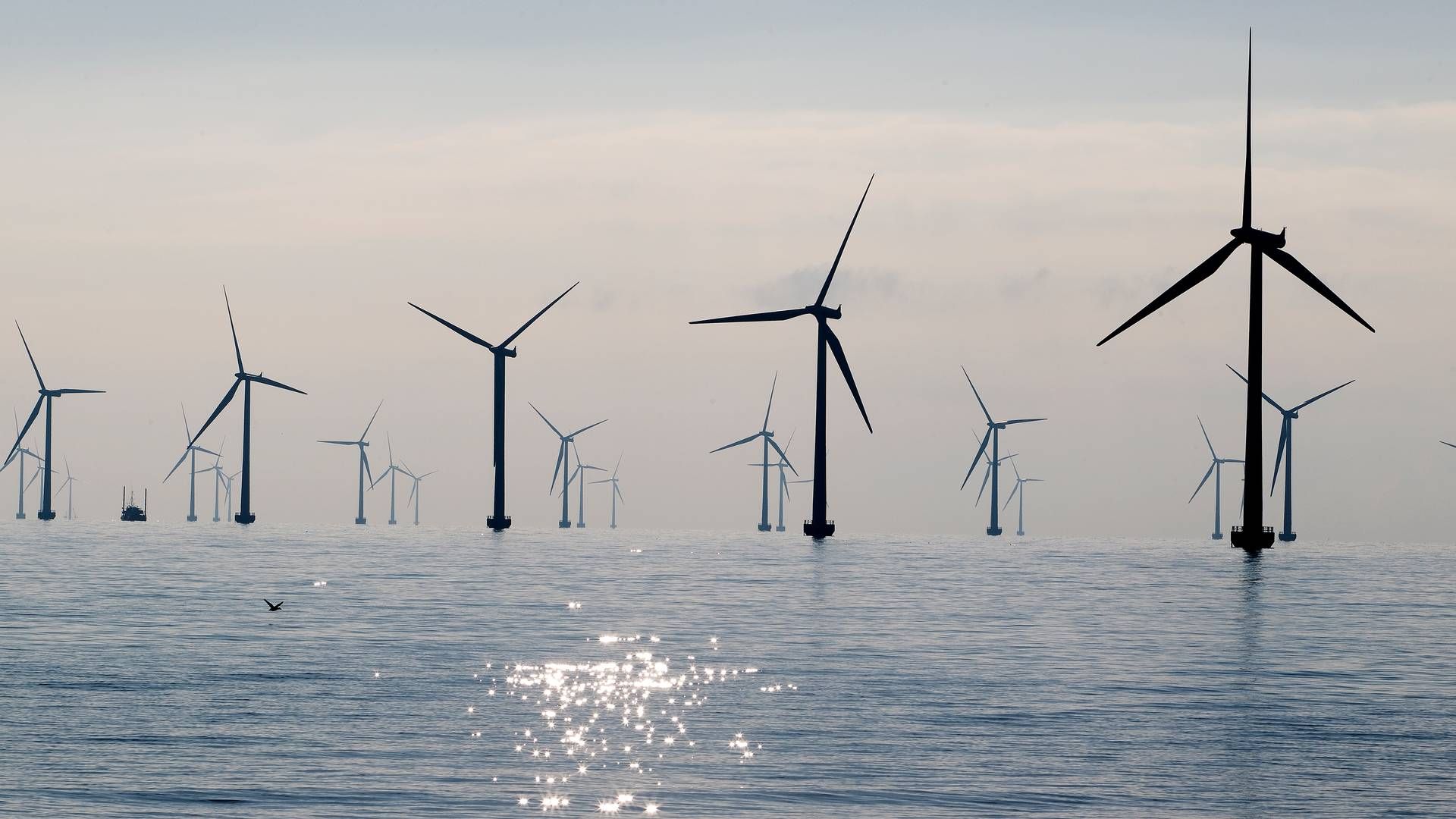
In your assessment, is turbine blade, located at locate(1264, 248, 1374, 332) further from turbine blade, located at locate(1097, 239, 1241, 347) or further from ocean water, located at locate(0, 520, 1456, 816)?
ocean water, located at locate(0, 520, 1456, 816)

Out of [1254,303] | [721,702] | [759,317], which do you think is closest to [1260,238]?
[1254,303]

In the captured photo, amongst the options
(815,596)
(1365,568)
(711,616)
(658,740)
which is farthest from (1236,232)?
(658,740)

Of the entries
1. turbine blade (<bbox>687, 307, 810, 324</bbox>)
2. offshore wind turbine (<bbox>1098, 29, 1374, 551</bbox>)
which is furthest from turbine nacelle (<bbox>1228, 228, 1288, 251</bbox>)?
turbine blade (<bbox>687, 307, 810, 324</bbox>)

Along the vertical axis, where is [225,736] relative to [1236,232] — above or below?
below

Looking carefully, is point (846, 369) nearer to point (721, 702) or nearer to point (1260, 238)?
point (1260, 238)

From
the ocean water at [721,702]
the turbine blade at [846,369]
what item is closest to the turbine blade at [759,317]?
the turbine blade at [846,369]

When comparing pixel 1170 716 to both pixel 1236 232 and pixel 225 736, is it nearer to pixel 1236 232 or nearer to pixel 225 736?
pixel 225 736
